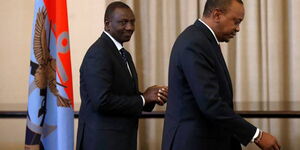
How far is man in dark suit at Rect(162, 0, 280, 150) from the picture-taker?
2.02m

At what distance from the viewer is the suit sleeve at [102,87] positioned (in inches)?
93.8

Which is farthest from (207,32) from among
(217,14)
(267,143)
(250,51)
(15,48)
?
(15,48)

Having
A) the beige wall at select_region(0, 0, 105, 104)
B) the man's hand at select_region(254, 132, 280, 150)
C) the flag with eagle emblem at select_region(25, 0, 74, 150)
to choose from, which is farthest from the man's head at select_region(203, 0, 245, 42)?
the beige wall at select_region(0, 0, 105, 104)

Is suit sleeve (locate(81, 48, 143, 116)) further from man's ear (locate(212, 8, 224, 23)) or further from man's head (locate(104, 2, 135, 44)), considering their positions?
man's ear (locate(212, 8, 224, 23))

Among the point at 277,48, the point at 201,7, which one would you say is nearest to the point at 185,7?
the point at 201,7

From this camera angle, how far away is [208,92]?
2.00 meters

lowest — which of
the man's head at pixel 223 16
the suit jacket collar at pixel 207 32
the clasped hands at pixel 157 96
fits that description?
the clasped hands at pixel 157 96

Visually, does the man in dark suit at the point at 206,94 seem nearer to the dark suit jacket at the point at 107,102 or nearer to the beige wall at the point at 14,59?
the dark suit jacket at the point at 107,102

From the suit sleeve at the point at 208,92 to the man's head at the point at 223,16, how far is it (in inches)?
6.7

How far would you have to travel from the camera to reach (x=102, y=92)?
2379 millimetres

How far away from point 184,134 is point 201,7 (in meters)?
1.98

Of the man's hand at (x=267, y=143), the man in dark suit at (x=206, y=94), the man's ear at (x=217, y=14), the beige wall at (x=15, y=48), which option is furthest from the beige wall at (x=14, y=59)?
the man's hand at (x=267, y=143)

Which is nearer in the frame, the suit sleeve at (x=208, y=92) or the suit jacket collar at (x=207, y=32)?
the suit sleeve at (x=208, y=92)

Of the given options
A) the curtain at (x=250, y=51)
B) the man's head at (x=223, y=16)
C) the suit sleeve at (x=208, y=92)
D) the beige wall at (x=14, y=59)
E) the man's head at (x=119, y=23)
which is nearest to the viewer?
the suit sleeve at (x=208, y=92)
